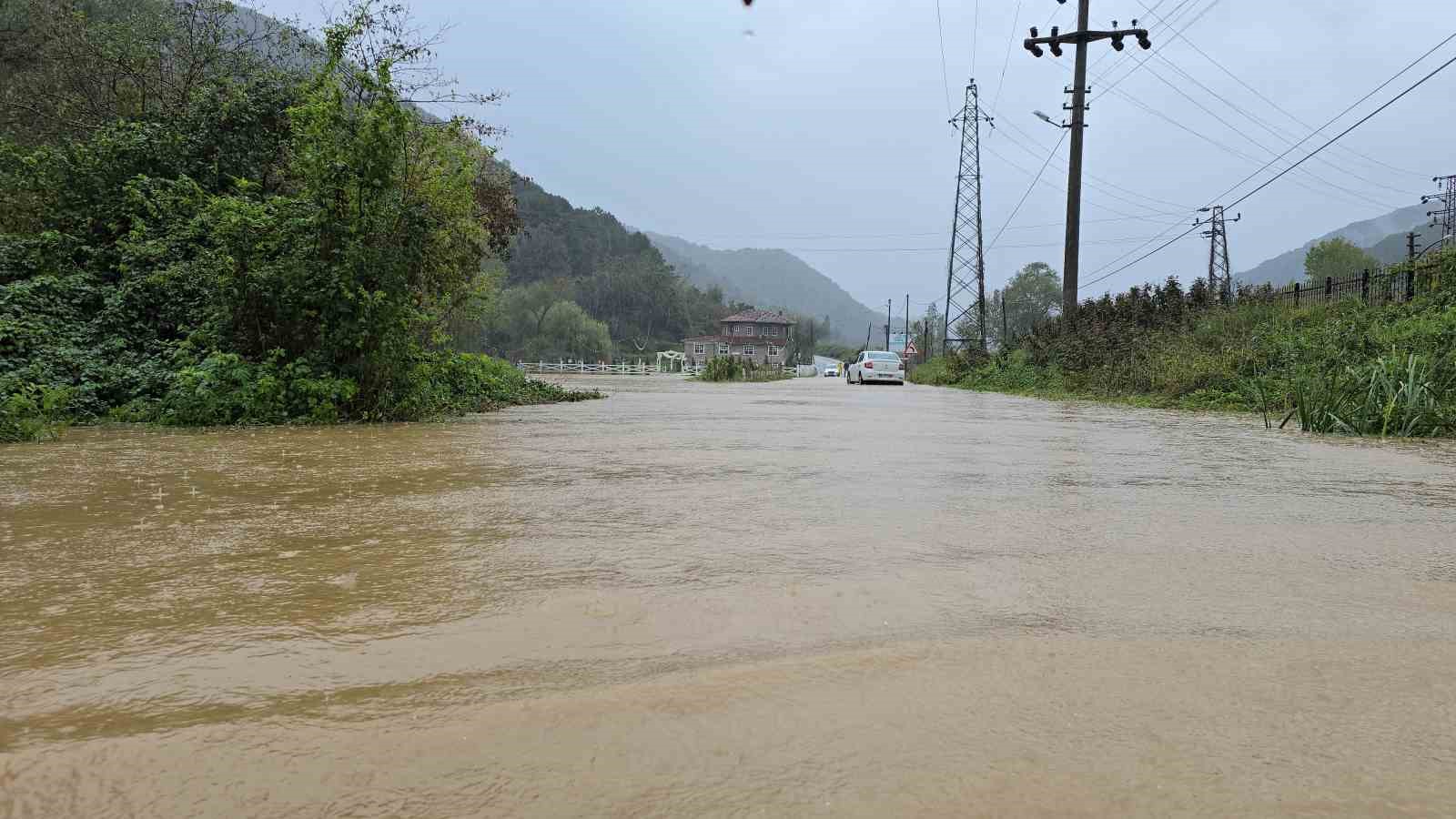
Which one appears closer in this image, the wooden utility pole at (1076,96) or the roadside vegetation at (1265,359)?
the roadside vegetation at (1265,359)

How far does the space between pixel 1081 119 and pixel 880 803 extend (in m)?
23.9

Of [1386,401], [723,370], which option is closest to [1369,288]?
[1386,401]

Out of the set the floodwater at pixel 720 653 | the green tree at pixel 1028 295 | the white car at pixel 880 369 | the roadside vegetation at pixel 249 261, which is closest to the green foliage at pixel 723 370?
the white car at pixel 880 369

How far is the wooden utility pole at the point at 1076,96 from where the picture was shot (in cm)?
2147

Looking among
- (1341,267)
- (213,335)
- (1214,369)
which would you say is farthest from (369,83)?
(1341,267)

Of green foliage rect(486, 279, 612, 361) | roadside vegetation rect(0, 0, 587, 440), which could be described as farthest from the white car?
green foliage rect(486, 279, 612, 361)

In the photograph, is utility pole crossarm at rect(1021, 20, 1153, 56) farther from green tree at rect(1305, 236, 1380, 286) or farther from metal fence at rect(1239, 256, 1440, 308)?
green tree at rect(1305, 236, 1380, 286)

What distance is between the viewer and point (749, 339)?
11275 cm

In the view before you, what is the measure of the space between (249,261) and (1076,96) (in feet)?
66.3

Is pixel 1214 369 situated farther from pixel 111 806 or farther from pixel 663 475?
pixel 111 806

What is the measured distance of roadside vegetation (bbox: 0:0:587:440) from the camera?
8.27m

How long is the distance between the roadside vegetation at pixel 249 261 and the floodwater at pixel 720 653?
181 inches

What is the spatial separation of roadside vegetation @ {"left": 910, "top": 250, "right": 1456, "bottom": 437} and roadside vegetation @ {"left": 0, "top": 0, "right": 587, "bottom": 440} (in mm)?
9180

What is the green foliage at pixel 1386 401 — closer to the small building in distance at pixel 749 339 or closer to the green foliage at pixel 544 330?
the green foliage at pixel 544 330
